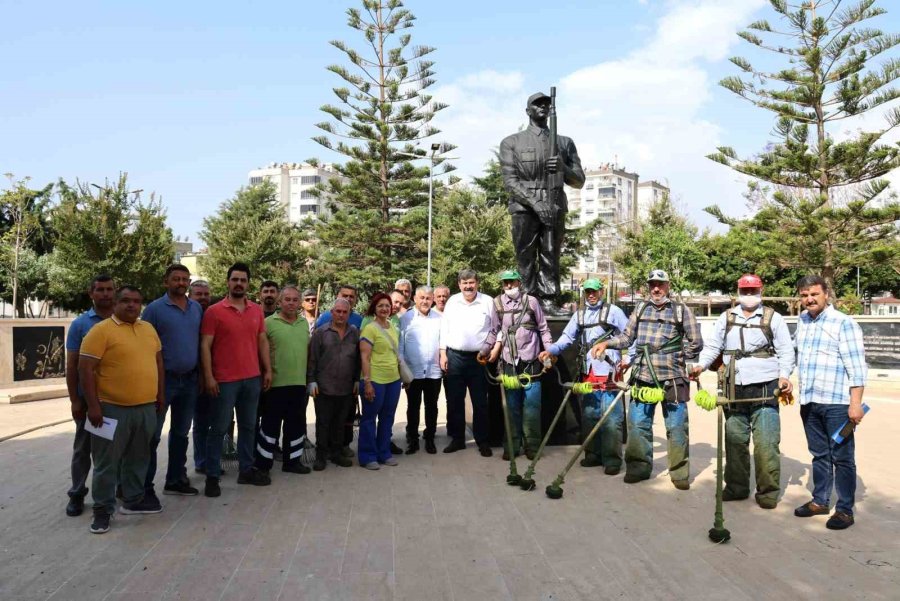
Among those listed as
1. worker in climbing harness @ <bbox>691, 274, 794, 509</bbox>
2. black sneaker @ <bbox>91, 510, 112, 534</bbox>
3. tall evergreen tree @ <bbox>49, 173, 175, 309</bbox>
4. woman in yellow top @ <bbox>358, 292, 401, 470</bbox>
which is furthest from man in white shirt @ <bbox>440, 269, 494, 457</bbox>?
tall evergreen tree @ <bbox>49, 173, 175, 309</bbox>

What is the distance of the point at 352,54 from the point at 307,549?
27563 mm

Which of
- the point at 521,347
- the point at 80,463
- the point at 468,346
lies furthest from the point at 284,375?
the point at 521,347

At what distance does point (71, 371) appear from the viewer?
161 inches

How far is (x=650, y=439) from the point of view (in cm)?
514

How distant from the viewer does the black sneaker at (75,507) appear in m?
4.32

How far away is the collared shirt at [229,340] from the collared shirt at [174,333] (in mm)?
123

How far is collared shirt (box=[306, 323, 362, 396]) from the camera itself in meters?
5.41

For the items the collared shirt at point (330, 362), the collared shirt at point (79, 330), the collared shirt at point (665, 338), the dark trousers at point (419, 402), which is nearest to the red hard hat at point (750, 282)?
the collared shirt at point (665, 338)

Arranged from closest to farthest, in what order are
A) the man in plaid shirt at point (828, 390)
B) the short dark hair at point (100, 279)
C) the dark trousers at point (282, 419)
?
the man in plaid shirt at point (828, 390), the short dark hair at point (100, 279), the dark trousers at point (282, 419)

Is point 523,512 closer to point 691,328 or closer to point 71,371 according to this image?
point 691,328

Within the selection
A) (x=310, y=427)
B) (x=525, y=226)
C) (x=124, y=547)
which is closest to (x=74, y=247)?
(x=310, y=427)

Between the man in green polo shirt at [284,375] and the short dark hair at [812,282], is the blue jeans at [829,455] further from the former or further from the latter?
the man in green polo shirt at [284,375]

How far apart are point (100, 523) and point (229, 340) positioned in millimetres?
1327

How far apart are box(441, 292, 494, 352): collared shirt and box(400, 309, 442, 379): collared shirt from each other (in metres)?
0.13
